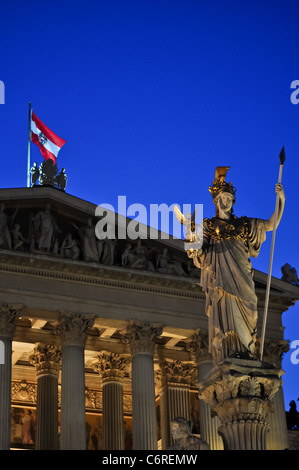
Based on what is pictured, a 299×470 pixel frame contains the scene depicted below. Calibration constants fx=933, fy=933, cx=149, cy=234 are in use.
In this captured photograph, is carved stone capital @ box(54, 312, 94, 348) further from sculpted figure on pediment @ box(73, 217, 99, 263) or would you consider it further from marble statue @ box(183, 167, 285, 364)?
marble statue @ box(183, 167, 285, 364)

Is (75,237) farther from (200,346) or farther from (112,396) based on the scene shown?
(112,396)

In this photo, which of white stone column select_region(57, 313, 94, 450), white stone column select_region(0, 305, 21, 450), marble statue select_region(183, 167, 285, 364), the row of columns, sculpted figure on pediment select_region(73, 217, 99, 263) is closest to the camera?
marble statue select_region(183, 167, 285, 364)

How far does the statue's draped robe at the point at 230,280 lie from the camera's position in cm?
1309

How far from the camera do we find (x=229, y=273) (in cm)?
1339

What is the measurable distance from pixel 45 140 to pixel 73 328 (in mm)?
11682

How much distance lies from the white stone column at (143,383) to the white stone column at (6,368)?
5.30 meters

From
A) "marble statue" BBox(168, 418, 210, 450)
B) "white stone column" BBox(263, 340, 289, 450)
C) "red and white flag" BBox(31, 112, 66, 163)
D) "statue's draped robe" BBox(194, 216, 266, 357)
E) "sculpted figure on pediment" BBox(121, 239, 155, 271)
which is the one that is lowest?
"marble statue" BBox(168, 418, 210, 450)

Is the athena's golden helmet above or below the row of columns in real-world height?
below

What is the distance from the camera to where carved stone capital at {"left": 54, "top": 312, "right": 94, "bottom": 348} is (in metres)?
38.0

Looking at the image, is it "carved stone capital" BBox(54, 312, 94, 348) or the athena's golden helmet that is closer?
the athena's golden helmet

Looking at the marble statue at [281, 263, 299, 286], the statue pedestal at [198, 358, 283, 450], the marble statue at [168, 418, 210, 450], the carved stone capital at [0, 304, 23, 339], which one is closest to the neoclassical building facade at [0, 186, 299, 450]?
the carved stone capital at [0, 304, 23, 339]

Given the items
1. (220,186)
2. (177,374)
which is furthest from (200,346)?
(220,186)

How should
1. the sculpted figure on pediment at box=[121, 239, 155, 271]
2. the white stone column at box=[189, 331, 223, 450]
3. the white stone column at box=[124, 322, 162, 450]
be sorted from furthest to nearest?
the sculpted figure on pediment at box=[121, 239, 155, 271]
the white stone column at box=[189, 331, 223, 450]
the white stone column at box=[124, 322, 162, 450]
